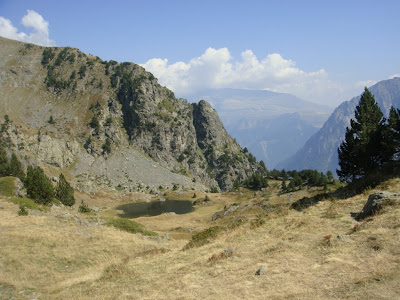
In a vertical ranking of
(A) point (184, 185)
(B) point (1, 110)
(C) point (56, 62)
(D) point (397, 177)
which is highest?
(C) point (56, 62)

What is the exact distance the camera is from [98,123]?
161 metres

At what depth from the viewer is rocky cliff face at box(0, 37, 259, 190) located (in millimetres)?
138875

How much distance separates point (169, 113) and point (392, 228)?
182 m

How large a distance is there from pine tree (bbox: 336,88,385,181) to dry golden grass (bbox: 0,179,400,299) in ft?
56.5

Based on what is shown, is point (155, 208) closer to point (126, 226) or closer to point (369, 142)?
point (126, 226)

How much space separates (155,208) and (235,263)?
95.1 metres

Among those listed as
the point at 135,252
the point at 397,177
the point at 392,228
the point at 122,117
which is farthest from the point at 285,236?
the point at 122,117

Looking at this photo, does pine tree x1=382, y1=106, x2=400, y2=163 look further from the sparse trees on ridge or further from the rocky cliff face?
the rocky cliff face

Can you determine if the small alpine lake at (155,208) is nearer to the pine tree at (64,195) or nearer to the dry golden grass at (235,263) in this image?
the pine tree at (64,195)

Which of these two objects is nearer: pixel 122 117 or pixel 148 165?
pixel 148 165

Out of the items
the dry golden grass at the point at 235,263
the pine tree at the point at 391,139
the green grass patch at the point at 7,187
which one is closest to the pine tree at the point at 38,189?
the green grass patch at the point at 7,187

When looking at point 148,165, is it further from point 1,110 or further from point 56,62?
point 56,62

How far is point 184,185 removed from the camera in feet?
499

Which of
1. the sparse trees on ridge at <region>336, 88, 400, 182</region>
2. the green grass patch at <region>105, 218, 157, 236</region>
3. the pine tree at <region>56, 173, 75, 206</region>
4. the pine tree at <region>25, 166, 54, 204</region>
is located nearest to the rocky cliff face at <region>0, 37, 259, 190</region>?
the pine tree at <region>56, 173, 75, 206</region>
